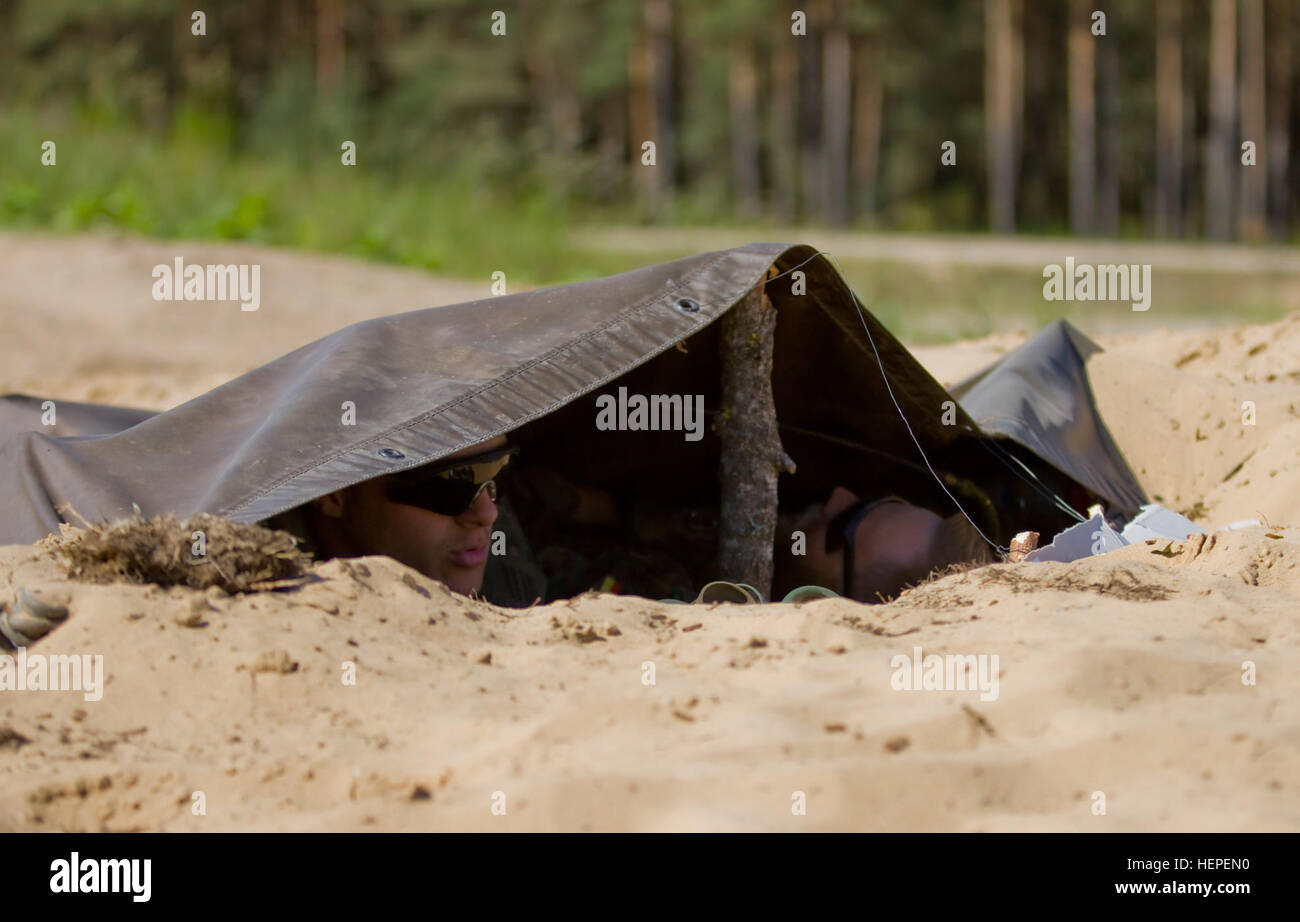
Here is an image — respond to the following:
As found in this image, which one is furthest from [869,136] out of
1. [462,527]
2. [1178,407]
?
[462,527]

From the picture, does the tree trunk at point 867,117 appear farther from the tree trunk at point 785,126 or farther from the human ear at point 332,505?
the human ear at point 332,505

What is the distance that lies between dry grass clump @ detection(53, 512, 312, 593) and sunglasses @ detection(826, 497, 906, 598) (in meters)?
1.74

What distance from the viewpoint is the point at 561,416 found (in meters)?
4.11

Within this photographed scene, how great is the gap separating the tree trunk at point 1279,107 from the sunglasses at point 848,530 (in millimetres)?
27858

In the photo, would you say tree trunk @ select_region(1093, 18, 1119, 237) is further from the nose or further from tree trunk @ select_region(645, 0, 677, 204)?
the nose

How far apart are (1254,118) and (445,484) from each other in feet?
94.1

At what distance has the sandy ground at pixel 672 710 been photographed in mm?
2059

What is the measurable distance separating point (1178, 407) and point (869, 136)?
90.1 feet

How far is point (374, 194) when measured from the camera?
11547 mm

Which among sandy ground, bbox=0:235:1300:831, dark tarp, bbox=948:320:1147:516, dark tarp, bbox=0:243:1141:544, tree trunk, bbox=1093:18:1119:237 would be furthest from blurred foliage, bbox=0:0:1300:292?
sandy ground, bbox=0:235:1300:831

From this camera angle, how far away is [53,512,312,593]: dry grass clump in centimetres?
262

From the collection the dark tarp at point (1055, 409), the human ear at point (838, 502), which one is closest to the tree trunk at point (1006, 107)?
the dark tarp at point (1055, 409)

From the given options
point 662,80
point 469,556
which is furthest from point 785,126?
point 469,556

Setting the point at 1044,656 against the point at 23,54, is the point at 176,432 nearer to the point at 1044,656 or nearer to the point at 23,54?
the point at 1044,656
